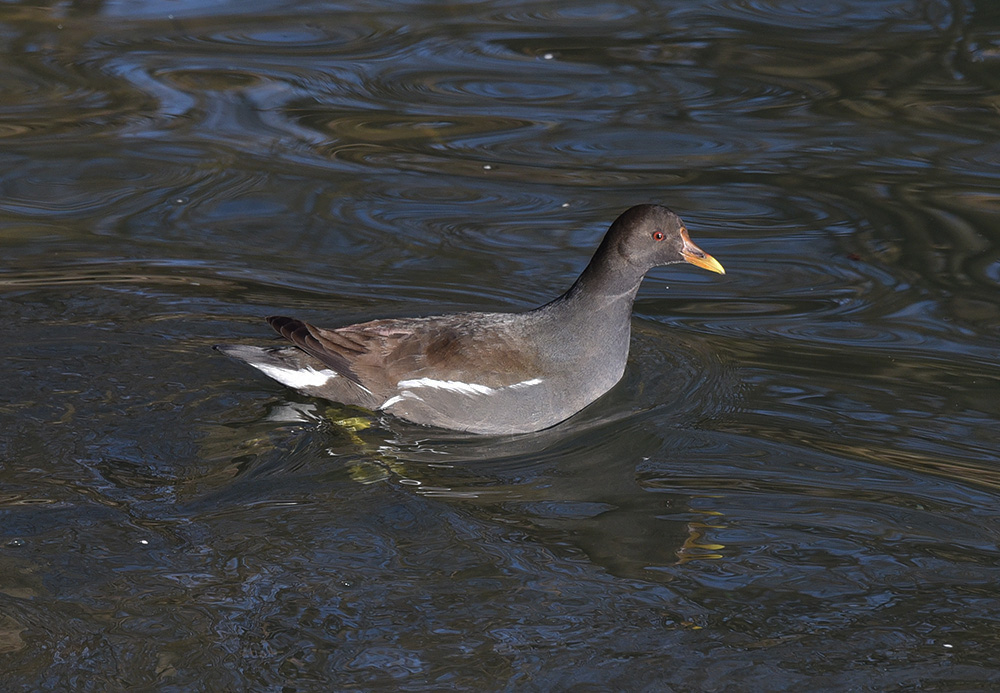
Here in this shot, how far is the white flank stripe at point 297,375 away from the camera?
6191 millimetres

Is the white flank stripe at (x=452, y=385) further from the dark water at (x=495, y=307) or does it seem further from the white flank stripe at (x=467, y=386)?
the dark water at (x=495, y=307)

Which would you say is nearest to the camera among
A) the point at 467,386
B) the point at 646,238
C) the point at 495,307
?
the point at 467,386

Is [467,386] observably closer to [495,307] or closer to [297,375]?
[297,375]

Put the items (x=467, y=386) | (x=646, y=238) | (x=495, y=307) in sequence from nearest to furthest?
1. (x=467, y=386)
2. (x=646, y=238)
3. (x=495, y=307)

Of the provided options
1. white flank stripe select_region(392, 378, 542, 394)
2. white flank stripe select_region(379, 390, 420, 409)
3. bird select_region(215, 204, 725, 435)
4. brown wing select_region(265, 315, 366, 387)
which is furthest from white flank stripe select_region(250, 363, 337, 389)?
white flank stripe select_region(392, 378, 542, 394)

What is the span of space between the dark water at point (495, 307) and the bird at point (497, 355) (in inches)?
6.0

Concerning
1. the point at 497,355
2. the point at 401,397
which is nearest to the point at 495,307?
the point at 497,355

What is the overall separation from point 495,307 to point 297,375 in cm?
145

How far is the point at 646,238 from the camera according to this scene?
243 inches

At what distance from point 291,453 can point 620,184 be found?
3642mm

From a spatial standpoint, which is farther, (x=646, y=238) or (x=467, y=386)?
(x=646, y=238)

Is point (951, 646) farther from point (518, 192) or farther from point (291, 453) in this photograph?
point (518, 192)

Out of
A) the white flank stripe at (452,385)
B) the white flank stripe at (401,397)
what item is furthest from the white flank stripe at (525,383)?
the white flank stripe at (401,397)

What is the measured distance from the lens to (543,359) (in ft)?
20.1
